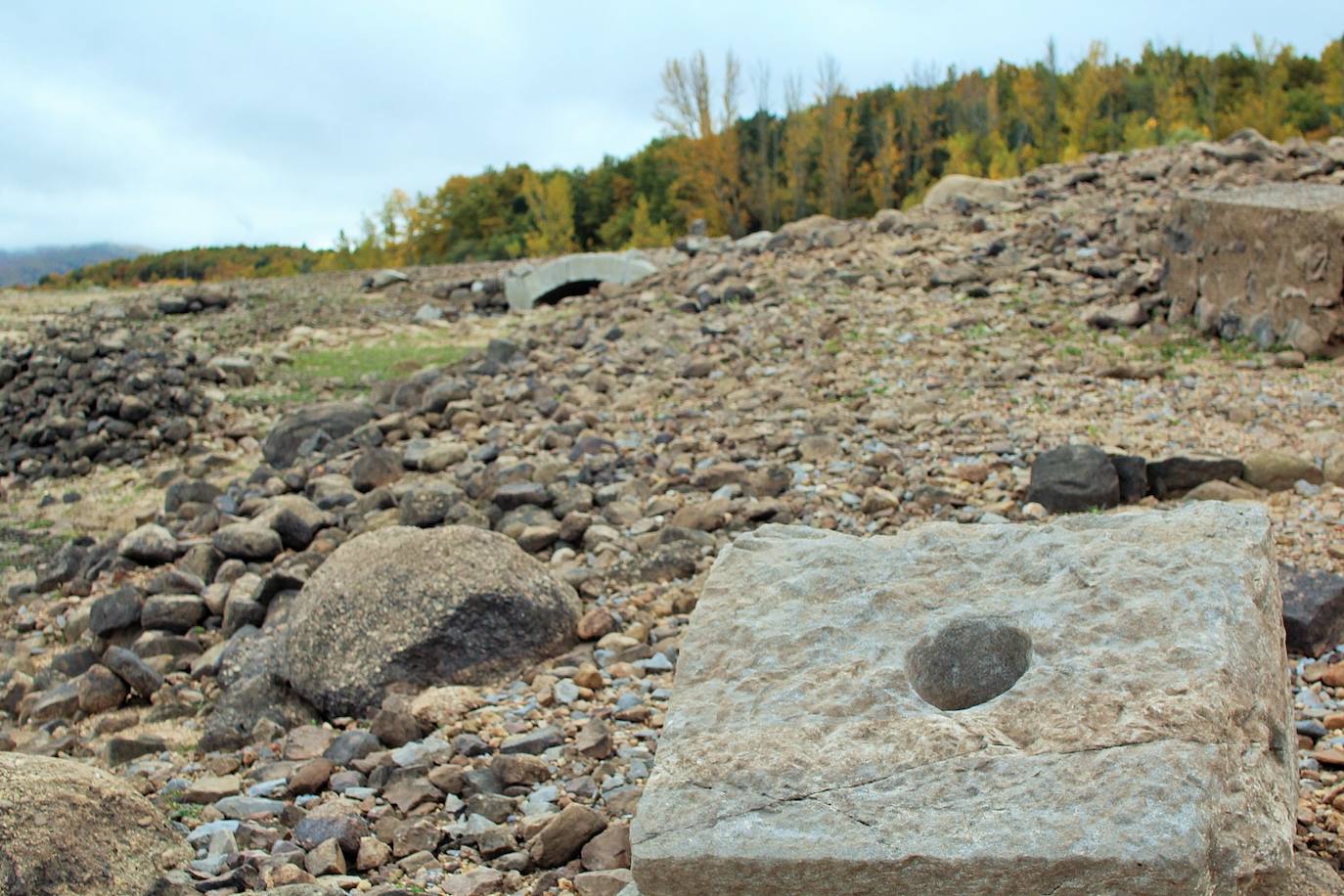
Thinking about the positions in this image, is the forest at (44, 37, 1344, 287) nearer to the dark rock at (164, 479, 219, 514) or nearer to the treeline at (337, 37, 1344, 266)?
the treeline at (337, 37, 1344, 266)

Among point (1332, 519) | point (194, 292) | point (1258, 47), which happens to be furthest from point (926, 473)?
point (1258, 47)

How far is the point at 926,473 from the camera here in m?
5.84

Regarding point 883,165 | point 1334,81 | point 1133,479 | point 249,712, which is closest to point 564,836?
point 249,712

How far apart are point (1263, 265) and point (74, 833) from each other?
7.47m

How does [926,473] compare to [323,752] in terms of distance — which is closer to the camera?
[323,752]

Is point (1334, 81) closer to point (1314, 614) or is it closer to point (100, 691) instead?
point (1314, 614)

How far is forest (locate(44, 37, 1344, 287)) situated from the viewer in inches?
1075

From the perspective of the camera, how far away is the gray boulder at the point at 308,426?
8.37m

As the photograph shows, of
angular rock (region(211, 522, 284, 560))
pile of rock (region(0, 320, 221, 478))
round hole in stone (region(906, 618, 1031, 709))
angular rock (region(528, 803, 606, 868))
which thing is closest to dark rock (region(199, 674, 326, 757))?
angular rock (region(528, 803, 606, 868))

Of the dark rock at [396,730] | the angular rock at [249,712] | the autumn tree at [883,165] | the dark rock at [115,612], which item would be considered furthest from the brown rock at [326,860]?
the autumn tree at [883,165]

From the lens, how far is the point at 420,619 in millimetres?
4184

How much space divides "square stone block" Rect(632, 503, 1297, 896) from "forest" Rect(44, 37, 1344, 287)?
79.0 ft

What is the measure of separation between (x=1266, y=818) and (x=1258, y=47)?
29.7 metres

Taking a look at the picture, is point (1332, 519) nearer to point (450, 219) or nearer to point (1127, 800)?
point (1127, 800)
